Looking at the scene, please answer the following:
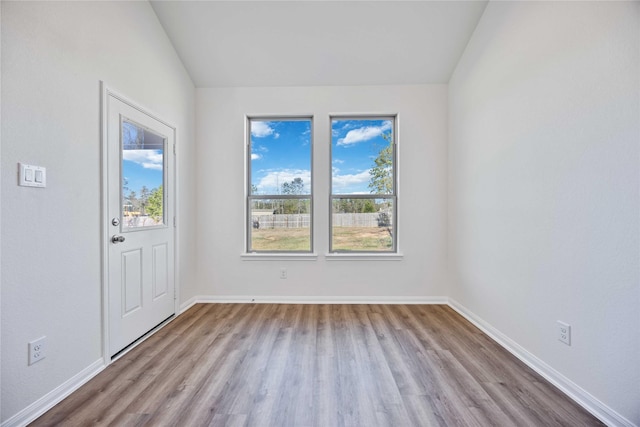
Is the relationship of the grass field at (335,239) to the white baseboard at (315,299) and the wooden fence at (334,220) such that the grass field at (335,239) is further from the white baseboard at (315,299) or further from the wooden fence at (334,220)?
the white baseboard at (315,299)

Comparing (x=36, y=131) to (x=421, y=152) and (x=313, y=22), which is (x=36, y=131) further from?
(x=421, y=152)

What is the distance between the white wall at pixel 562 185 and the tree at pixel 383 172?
3.17 feet

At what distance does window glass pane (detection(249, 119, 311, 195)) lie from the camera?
348 centimetres

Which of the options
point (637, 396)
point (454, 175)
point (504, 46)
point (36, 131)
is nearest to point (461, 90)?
point (504, 46)

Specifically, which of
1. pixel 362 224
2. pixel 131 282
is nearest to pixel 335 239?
pixel 362 224

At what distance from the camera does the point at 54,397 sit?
1.60 meters

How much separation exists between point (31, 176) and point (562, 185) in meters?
3.16

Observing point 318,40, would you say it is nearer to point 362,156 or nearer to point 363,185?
point 362,156

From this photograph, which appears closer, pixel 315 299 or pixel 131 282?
pixel 131 282

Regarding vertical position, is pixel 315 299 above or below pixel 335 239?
below

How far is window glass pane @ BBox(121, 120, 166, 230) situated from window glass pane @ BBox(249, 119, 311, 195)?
1.11 metres

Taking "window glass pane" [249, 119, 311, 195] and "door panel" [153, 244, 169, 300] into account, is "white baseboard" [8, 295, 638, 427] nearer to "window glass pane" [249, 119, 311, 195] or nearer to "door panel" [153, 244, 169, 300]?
"door panel" [153, 244, 169, 300]

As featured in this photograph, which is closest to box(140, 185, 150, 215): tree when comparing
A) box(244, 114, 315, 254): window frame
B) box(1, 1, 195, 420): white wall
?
box(1, 1, 195, 420): white wall

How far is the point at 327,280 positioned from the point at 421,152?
6.41 feet
